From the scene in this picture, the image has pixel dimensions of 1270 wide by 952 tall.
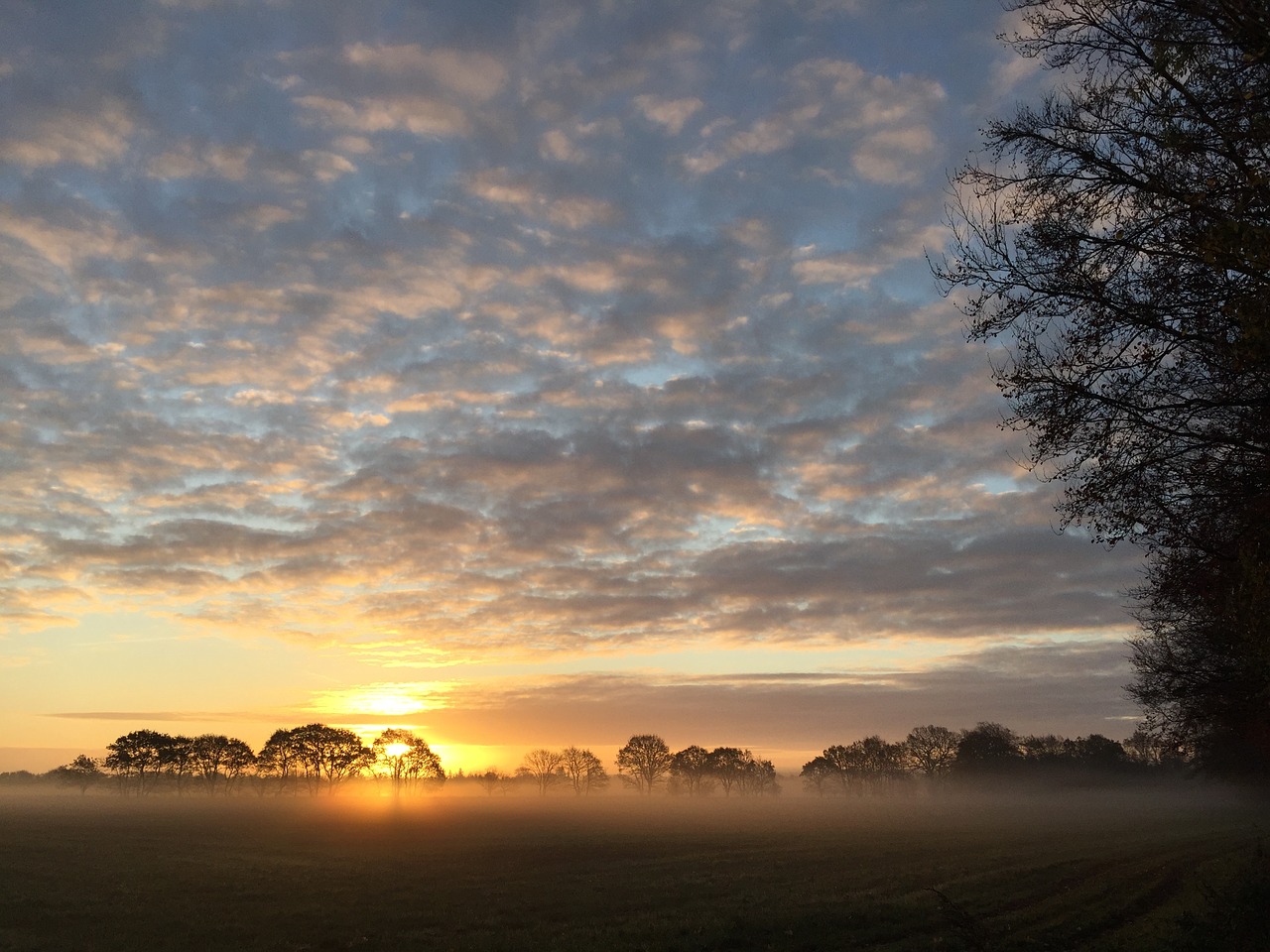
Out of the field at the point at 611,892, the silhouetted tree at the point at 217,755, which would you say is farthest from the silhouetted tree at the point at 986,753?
the silhouetted tree at the point at 217,755

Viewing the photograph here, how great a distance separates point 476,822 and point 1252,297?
108m

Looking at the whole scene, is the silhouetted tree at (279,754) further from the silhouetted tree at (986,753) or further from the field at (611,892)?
the silhouetted tree at (986,753)

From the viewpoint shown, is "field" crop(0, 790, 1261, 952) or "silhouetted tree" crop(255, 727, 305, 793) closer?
"field" crop(0, 790, 1261, 952)

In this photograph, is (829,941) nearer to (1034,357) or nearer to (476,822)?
(1034,357)

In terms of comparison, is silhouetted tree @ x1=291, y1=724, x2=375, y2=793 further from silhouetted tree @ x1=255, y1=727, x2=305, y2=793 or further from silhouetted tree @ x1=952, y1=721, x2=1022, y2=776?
silhouetted tree @ x1=952, y1=721, x2=1022, y2=776

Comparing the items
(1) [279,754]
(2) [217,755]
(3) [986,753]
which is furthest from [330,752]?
(3) [986,753]

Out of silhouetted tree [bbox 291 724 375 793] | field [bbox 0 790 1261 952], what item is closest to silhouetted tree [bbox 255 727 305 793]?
silhouetted tree [bbox 291 724 375 793]

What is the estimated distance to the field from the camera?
2298cm

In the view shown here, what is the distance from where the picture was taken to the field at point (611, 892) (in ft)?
75.4

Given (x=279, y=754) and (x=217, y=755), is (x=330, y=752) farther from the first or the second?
(x=217, y=755)

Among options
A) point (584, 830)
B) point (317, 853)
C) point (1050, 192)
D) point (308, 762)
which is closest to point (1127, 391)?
point (1050, 192)

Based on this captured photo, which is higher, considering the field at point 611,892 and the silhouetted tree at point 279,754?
the field at point 611,892

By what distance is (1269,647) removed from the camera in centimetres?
700

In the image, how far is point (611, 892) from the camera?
3544cm
